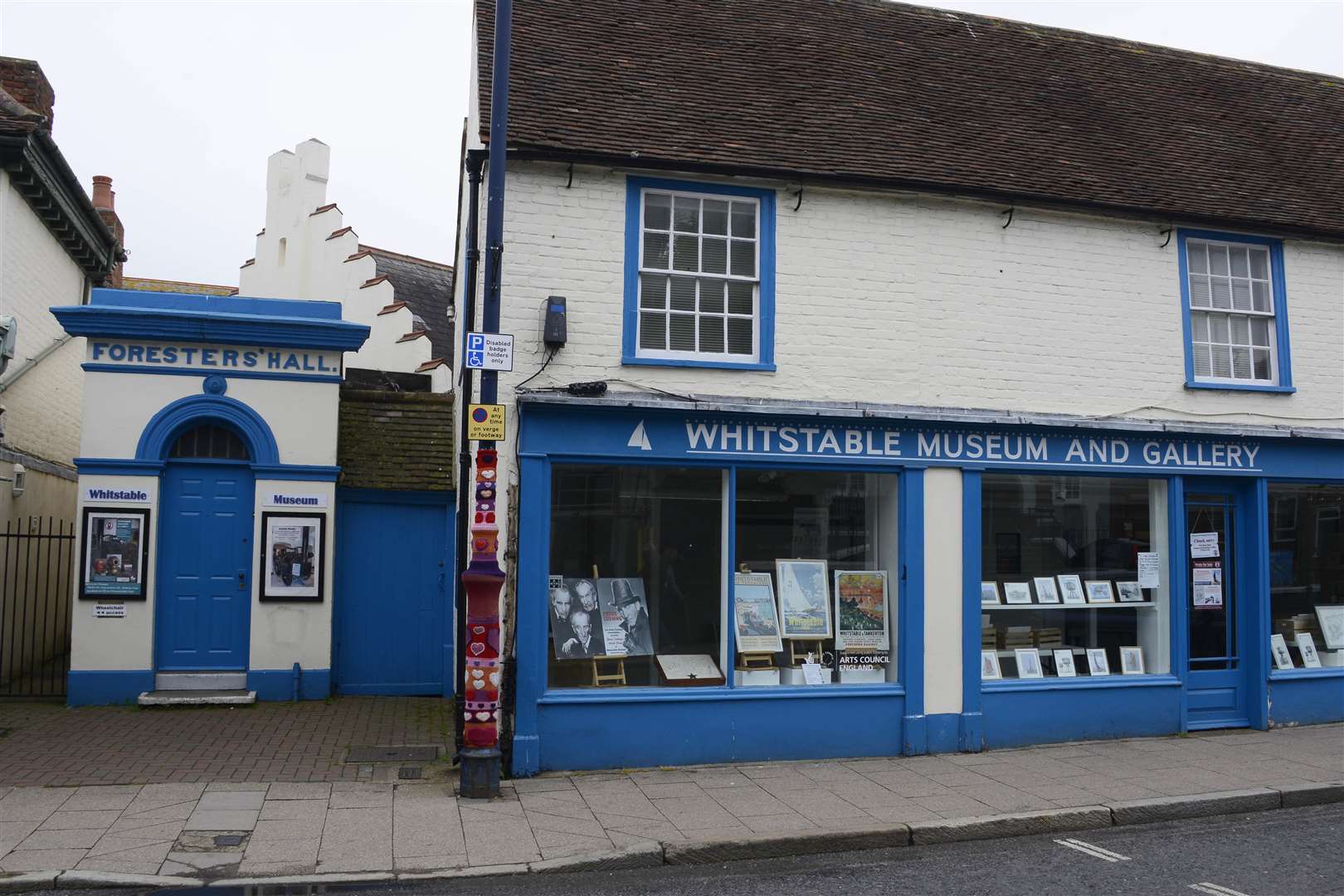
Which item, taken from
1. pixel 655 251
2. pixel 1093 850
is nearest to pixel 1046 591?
pixel 1093 850

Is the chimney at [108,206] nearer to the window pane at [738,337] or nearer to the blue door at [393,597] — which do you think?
the blue door at [393,597]

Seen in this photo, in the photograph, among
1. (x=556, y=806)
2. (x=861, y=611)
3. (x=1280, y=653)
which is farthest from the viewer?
(x=1280, y=653)

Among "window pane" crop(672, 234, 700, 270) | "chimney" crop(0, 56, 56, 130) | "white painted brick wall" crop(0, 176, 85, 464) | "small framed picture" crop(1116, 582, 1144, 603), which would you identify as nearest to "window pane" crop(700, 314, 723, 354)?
"window pane" crop(672, 234, 700, 270)

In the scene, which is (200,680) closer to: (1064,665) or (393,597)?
(393,597)

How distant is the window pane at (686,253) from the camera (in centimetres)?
962

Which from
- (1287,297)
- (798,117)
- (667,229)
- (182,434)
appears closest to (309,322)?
(182,434)

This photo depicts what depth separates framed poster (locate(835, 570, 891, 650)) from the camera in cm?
995

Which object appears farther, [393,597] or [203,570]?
[393,597]

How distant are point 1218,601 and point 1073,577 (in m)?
1.68

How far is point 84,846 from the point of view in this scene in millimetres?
6535

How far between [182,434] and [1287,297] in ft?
39.4

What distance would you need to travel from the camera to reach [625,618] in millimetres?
9539

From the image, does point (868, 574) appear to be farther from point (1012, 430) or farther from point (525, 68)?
point (525, 68)

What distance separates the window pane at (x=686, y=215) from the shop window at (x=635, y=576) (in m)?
2.23
